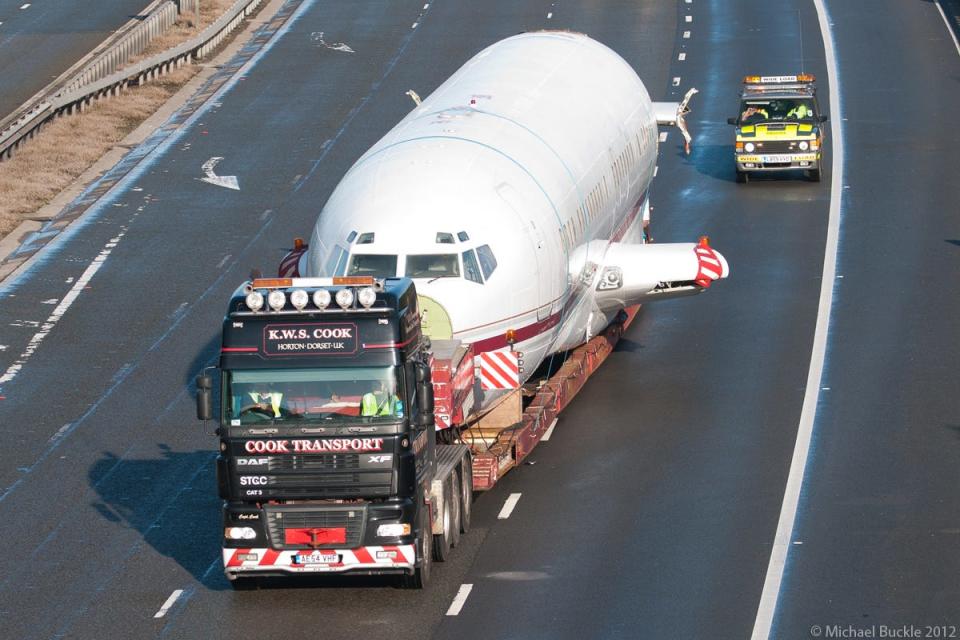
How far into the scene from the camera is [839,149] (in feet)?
175

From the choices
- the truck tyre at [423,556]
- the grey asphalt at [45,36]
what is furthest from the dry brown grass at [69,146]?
the truck tyre at [423,556]

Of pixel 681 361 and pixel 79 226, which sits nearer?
pixel 681 361

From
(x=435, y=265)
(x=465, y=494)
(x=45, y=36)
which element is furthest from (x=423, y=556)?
(x=45, y=36)

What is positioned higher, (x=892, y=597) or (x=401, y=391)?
(x=401, y=391)

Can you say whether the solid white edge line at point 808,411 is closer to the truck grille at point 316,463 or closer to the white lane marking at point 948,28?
the truck grille at point 316,463

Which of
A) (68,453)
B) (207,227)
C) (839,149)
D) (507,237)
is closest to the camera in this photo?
(507,237)

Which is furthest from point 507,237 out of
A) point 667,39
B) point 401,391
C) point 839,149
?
point 667,39

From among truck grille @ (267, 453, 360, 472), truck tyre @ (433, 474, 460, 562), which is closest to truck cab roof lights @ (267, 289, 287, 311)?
truck grille @ (267, 453, 360, 472)

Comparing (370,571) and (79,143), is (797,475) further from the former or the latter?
(79,143)

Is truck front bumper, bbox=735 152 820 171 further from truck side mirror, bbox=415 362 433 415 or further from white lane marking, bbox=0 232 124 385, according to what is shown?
truck side mirror, bbox=415 362 433 415

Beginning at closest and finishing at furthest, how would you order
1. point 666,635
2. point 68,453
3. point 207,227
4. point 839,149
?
1. point 666,635
2. point 68,453
3. point 207,227
4. point 839,149

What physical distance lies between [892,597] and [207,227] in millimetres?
26969

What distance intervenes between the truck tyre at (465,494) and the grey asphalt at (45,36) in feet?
116

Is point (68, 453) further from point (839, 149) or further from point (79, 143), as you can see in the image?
point (839, 149)
